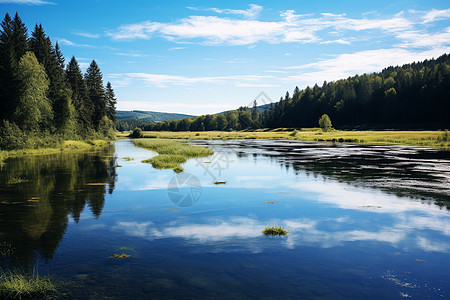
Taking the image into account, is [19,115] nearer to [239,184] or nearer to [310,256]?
[239,184]

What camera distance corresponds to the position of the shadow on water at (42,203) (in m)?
11.6

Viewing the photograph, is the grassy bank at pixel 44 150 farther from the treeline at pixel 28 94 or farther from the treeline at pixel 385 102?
the treeline at pixel 385 102

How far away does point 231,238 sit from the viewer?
12.8 meters

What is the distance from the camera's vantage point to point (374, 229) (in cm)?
1403

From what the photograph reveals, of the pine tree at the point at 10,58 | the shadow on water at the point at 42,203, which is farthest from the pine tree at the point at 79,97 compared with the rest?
the shadow on water at the point at 42,203

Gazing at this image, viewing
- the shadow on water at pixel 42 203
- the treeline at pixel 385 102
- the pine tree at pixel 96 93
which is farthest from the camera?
the treeline at pixel 385 102

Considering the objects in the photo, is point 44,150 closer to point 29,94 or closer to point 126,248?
point 29,94

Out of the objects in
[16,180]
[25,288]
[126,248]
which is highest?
[16,180]

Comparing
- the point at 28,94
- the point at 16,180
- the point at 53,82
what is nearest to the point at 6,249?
the point at 16,180

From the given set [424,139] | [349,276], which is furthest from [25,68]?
[424,139]

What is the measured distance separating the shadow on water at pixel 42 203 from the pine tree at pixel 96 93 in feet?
228

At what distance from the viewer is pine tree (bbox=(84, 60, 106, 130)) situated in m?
97.9

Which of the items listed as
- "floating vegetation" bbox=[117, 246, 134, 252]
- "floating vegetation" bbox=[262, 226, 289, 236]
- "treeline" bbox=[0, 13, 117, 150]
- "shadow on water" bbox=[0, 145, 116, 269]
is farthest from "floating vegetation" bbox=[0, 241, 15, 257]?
"treeline" bbox=[0, 13, 117, 150]

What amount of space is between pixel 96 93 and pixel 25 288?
102493 millimetres
